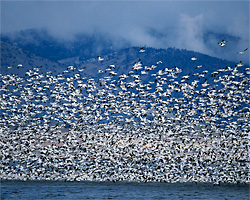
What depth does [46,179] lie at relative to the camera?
76.6 metres

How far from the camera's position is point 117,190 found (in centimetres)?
6669

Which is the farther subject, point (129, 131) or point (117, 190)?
point (117, 190)

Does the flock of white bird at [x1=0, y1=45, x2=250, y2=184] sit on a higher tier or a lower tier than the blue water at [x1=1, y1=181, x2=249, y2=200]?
higher

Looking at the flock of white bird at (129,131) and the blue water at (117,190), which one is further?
the flock of white bird at (129,131)

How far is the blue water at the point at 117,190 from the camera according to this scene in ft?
193

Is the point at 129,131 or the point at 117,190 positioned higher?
the point at 129,131

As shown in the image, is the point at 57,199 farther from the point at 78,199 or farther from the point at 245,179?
the point at 245,179

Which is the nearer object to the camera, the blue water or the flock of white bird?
the blue water

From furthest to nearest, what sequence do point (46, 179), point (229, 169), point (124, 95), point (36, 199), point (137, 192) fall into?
1. point (46, 179)
2. point (229, 169)
3. point (137, 192)
4. point (124, 95)
5. point (36, 199)

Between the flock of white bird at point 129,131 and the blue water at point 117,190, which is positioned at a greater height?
the flock of white bird at point 129,131

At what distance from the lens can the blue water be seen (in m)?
58.9

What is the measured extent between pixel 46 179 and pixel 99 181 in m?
9.01

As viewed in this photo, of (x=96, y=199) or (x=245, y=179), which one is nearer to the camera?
(x=96, y=199)

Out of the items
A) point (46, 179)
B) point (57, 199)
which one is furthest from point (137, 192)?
point (46, 179)
